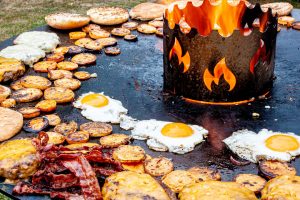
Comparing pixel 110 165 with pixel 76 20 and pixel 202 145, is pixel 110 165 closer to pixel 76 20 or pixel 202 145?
pixel 202 145

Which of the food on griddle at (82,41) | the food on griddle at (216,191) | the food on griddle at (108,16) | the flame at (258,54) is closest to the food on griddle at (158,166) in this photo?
the food on griddle at (216,191)

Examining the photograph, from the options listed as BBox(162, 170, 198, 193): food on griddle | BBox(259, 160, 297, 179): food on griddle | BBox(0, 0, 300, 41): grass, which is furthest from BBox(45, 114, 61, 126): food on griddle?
BBox(0, 0, 300, 41): grass

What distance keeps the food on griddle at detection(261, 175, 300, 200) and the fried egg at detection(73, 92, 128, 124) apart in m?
1.78

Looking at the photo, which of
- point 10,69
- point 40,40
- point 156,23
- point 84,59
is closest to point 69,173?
point 10,69

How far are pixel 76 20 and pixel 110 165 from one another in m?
3.71

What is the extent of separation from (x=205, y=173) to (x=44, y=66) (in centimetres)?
299

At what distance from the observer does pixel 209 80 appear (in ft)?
16.5

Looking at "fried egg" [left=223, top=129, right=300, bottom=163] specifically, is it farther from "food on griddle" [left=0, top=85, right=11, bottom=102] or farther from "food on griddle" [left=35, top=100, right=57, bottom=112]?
"food on griddle" [left=0, top=85, right=11, bottom=102]

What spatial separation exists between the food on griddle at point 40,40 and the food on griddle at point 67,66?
0.54 m

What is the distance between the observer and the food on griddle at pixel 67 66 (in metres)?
5.90

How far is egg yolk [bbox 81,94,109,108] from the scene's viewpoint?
16.2 feet

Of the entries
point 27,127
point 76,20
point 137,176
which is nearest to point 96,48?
point 76,20

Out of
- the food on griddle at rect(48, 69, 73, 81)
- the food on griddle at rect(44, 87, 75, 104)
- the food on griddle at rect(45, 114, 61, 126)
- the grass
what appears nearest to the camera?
the food on griddle at rect(45, 114, 61, 126)

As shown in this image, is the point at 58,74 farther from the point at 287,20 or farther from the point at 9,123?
the point at 287,20
